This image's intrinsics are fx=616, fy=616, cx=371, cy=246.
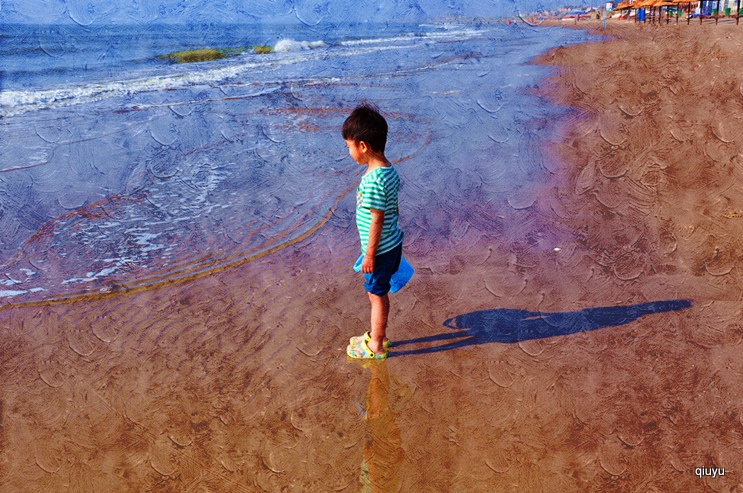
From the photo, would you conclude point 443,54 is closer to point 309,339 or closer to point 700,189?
point 700,189

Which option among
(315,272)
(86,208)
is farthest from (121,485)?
(86,208)

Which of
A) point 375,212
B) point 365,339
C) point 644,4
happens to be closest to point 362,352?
point 365,339

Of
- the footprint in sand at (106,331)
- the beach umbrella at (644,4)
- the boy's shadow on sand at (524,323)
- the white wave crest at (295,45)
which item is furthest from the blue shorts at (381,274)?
the beach umbrella at (644,4)

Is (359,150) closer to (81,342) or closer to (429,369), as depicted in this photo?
(429,369)

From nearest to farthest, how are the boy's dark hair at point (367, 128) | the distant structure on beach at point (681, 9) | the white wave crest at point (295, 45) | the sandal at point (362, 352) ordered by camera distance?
the boy's dark hair at point (367, 128) < the sandal at point (362, 352) < the white wave crest at point (295, 45) < the distant structure on beach at point (681, 9)

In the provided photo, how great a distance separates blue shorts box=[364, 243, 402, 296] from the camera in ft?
10.3

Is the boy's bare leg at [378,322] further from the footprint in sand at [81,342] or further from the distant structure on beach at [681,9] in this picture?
the distant structure on beach at [681,9]

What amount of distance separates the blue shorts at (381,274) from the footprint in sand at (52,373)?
5.39 feet

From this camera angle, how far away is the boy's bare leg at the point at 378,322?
3195 millimetres

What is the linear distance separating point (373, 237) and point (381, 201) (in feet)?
0.59

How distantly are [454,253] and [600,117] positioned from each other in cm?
468

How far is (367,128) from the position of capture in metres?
2.99

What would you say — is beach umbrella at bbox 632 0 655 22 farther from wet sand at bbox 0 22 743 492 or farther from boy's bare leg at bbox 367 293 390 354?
boy's bare leg at bbox 367 293 390 354

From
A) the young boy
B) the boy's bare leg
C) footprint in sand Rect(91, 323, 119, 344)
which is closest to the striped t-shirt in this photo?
the young boy
